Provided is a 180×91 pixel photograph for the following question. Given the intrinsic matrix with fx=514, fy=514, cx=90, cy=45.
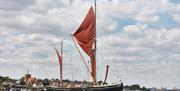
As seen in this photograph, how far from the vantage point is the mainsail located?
4311 inches

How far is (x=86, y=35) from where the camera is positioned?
11044cm

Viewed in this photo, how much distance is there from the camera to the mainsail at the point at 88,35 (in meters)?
110

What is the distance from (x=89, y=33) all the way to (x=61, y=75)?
24679 mm

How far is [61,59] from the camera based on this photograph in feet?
448

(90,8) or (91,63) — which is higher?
(90,8)

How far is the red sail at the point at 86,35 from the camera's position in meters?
110

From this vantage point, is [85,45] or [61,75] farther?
[61,75]

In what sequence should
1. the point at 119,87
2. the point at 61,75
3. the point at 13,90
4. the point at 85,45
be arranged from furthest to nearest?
the point at 13,90 → the point at 61,75 → the point at 85,45 → the point at 119,87

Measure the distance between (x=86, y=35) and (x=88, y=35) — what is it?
43 cm

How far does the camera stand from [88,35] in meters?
110

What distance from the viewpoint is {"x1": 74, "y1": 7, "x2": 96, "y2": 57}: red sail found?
110 metres

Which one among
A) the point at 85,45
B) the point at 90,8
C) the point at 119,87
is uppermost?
the point at 90,8

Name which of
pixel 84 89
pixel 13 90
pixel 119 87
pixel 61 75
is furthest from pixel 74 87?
pixel 13 90

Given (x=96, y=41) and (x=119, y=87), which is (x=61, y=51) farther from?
(x=119, y=87)
